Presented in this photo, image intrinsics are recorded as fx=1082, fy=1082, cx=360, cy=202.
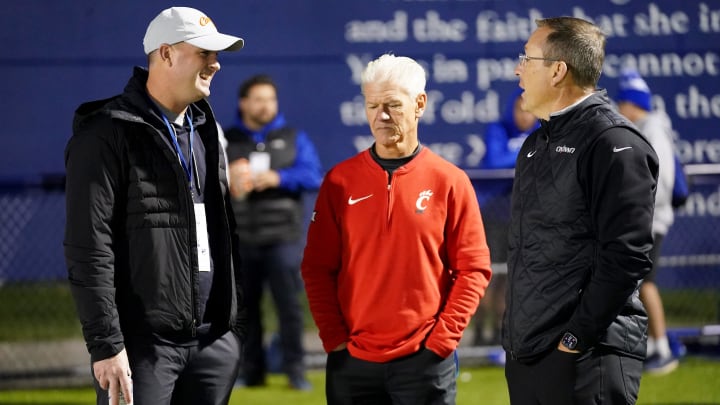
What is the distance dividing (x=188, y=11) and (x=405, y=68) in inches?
28.7

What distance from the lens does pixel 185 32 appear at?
3344 millimetres

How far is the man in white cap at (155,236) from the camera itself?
3.20 metres

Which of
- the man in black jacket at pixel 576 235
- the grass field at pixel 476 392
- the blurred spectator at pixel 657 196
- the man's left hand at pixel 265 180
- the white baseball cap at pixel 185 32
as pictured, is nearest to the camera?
the man in black jacket at pixel 576 235

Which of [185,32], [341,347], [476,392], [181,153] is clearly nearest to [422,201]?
[341,347]

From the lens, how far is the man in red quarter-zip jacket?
3.52 meters

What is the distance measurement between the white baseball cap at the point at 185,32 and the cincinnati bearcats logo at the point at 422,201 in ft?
2.57

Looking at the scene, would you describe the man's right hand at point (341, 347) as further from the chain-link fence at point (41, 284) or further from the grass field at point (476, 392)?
the chain-link fence at point (41, 284)

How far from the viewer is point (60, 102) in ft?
26.2

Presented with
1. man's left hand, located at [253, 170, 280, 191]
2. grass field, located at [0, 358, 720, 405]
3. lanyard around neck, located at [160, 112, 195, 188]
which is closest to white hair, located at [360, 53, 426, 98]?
lanyard around neck, located at [160, 112, 195, 188]

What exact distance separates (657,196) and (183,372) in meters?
4.61

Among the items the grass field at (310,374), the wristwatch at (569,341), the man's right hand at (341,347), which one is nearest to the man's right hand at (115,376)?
the man's right hand at (341,347)

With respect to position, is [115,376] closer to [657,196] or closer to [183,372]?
[183,372]

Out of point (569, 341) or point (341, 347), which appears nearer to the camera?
point (569, 341)

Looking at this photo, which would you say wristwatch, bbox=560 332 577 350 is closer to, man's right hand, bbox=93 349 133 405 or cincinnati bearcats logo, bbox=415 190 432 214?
cincinnati bearcats logo, bbox=415 190 432 214
